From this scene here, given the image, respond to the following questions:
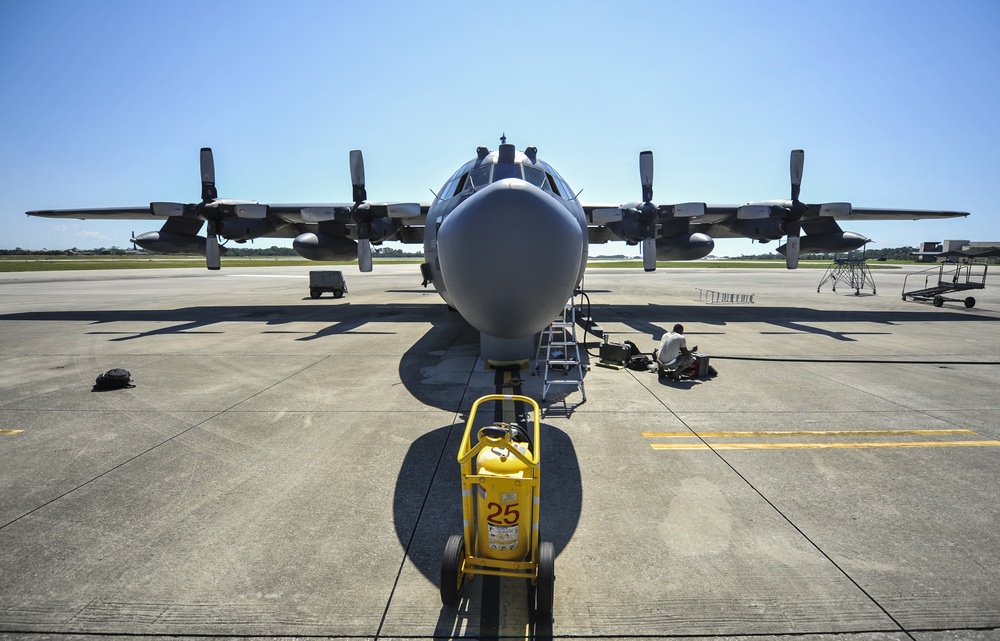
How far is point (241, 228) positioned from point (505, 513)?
22.1m

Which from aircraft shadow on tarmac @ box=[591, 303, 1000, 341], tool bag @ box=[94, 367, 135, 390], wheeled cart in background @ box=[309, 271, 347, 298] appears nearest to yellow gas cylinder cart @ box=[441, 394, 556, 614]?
tool bag @ box=[94, 367, 135, 390]

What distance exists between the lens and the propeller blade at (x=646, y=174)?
64.5 feet

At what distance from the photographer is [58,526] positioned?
387cm

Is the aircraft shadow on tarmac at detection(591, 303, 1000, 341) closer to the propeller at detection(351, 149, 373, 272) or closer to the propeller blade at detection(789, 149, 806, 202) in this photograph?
the propeller blade at detection(789, 149, 806, 202)

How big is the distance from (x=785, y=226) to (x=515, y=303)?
20707 mm

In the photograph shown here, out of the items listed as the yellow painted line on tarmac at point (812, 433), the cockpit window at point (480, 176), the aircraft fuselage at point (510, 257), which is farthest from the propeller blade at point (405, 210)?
the yellow painted line on tarmac at point (812, 433)

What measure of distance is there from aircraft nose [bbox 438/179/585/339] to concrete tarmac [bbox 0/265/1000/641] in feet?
6.03

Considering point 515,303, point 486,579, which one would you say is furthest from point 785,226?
point 486,579

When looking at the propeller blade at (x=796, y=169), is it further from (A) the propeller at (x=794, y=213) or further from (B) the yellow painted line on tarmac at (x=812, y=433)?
(B) the yellow painted line on tarmac at (x=812, y=433)

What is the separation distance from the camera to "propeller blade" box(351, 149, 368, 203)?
19.4 meters

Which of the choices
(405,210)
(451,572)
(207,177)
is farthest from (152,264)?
(451,572)

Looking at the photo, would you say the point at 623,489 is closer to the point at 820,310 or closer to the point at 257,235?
the point at 820,310

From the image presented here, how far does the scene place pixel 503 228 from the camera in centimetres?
464

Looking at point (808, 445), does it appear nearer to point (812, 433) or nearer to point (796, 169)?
point (812, 433)
